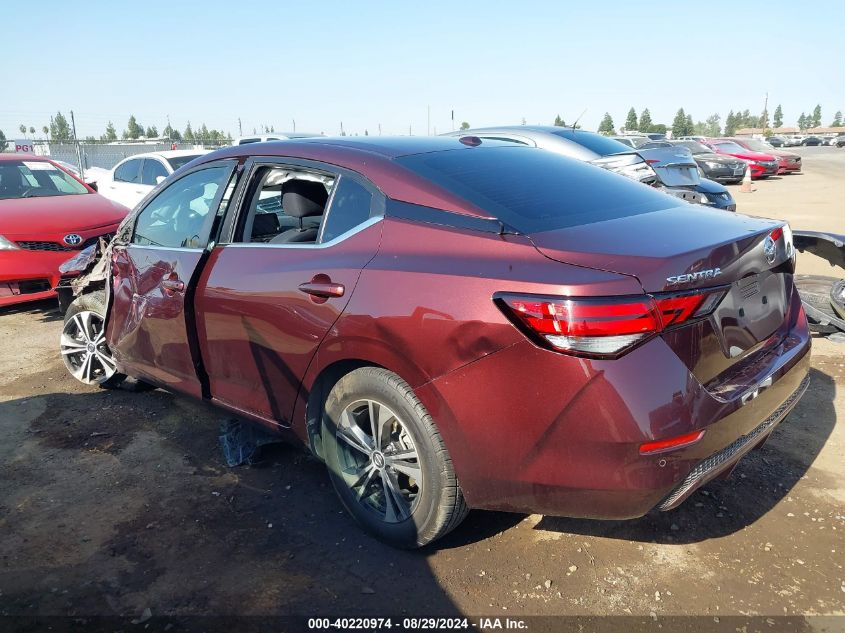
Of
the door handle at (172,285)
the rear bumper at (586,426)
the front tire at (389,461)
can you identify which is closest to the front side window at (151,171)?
the door handle at (172,285)

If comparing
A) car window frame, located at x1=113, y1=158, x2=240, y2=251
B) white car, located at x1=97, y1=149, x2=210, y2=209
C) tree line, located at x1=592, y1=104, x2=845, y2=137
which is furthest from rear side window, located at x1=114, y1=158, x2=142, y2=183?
tree line, located at x1=592, y1=104, x2=845, y2=137

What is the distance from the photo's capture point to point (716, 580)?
268cm

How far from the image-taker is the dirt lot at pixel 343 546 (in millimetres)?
2633

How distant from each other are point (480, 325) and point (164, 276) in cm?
221

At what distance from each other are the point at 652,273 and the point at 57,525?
9.75 ft

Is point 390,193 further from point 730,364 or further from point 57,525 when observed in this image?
point 57,525

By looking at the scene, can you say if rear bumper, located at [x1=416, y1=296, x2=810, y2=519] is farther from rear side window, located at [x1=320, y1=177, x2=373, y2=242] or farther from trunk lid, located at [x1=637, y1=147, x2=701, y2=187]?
Result: trunk lid, located at [x1=637, y1=147, x2=701, y2=187]

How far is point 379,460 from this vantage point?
2914mm

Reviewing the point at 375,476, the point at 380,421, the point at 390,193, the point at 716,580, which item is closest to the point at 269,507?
the point at 375,476

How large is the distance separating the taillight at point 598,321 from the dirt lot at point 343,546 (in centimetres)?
109

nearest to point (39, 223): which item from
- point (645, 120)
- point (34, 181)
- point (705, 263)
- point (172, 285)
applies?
point (34, 181)

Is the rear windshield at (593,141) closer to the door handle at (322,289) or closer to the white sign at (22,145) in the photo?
the door handle at (322,289)

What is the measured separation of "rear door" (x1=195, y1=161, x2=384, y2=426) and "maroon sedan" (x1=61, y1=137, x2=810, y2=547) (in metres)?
0.01

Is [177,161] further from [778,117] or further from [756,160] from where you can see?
[778,117]
